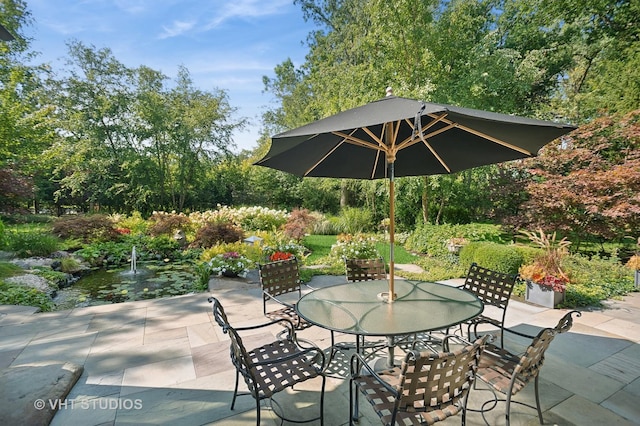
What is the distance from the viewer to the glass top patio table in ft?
6.23

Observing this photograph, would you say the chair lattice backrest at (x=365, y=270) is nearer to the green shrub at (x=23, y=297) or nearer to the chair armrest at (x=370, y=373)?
the chair armrest at (x=370, y=373)

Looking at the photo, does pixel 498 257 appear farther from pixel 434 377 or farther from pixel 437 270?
pixel 434 377

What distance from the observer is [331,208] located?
14.4 metres

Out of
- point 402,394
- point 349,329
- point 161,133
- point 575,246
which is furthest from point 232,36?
point 575,246

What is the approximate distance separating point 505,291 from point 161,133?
568 inches

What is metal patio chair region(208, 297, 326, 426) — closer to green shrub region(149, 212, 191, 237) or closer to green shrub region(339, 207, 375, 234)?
green shrub region(149, 212, 191, 237)

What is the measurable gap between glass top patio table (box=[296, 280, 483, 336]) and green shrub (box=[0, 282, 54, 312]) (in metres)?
4.26

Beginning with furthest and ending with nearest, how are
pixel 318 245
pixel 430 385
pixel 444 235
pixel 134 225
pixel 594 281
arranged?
pixel 134 225 < pixel 318 245 < pixel 444 235 < pixel 594 281 < pixel 430 385

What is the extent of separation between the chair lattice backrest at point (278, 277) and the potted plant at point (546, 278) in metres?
3.31

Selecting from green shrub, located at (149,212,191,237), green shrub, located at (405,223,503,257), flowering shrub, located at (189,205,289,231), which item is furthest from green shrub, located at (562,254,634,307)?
green shrub, located at (149,212,191,237)

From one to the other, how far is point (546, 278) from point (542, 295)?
9.6 inches

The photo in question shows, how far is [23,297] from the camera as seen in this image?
→ 440 centimetres

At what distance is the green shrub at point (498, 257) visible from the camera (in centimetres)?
502

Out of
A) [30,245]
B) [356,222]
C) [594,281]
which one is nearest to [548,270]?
[594,281]
